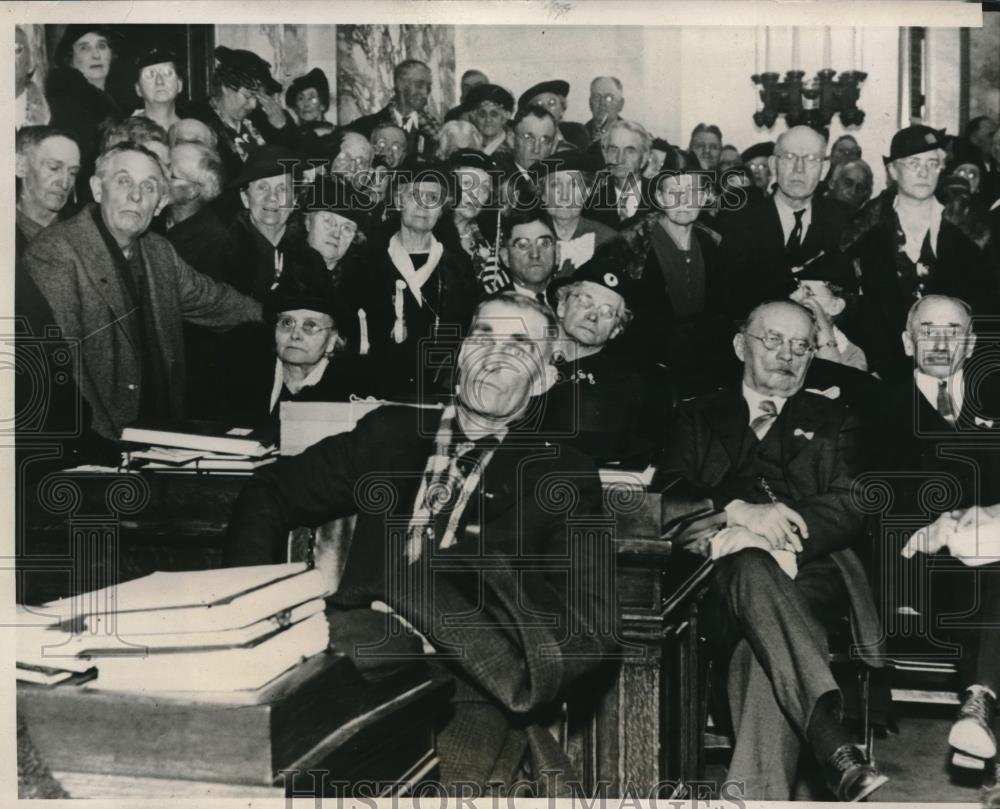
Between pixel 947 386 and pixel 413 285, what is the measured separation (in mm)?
1627

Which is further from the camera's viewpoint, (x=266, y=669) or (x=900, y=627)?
(x=900, y=627)

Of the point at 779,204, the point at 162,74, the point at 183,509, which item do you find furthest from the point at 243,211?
the point at 779,204

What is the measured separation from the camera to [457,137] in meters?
3.43

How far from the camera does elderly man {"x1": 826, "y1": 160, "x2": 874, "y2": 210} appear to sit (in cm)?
339

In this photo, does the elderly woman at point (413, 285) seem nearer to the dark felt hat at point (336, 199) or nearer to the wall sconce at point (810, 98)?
the dark felt hat at point (336, 199)

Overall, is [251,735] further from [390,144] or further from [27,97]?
[27,97]

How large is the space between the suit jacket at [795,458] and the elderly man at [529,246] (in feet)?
1.91

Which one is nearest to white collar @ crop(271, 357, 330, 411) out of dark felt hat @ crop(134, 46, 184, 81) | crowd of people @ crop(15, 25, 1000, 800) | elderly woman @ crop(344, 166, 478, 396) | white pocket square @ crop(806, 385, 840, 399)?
crowd of people @ crop(15, 25, 1000, 800)

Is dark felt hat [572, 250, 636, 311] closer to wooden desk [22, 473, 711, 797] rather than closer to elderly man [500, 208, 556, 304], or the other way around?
elderly man [500, 208, 556, 304]

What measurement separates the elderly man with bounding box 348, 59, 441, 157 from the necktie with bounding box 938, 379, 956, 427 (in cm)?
168

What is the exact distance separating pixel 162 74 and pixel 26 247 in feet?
2.18

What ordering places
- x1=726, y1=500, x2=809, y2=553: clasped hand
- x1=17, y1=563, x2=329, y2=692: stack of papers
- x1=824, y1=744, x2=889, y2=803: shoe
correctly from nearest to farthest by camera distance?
1. x1=17, y1=563, x2=329, y2=692: stack of papers
2. x1=824, y1=744, x2=889, y2=803: shoe
3. x1=726, y1=500, x2=809, y2=553: clasped hand

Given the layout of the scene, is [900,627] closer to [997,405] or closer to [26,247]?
[997,405]

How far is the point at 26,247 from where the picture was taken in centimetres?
343
